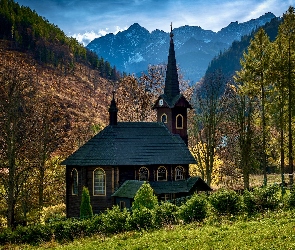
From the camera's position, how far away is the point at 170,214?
19.8 meters

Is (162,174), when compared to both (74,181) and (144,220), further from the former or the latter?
(144,220)

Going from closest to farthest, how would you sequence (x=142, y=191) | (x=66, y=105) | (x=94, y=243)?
(x=94, y=243) → (x=142, y=191) → (x=66, y=105)

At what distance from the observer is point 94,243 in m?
17.4

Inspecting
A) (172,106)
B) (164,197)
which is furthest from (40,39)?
(164,197)

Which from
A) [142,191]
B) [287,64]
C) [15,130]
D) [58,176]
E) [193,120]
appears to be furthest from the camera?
[193,120]

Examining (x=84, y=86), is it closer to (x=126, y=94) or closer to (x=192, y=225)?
(x=126, y=94)

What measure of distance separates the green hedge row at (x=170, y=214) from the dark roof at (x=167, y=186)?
977cm

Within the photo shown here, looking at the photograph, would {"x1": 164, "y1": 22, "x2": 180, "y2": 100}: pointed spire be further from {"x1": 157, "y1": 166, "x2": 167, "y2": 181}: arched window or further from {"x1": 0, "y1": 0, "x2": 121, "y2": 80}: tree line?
{"x1": 0, "y1": 0, "x2": 121, "y2": 80}: tree line

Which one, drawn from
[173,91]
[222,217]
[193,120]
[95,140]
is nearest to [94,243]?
[222,217]

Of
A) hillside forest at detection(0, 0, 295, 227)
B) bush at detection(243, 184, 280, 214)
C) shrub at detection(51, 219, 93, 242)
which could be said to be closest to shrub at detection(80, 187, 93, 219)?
hillside forest at detection(0, 0, 295, 227)

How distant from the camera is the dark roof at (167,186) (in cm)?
3060

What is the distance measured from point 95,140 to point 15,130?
28.5 ft

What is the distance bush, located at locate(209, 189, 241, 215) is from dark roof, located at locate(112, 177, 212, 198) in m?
11.3

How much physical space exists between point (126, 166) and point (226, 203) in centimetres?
1429
